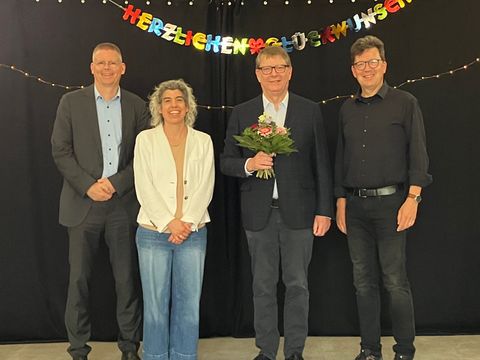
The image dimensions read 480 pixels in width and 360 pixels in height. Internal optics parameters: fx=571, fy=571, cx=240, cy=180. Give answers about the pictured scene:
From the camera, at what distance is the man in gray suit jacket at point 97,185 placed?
3.44 m

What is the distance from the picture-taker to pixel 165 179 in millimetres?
3170

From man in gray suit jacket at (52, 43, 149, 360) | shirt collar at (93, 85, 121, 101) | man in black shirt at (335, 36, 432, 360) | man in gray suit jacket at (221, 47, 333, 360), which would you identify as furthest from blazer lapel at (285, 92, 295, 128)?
shirt collar at (93, 85, 121, 101)

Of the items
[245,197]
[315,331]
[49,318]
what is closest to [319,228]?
[245,197]

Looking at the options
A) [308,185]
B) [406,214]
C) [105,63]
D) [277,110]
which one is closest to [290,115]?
[277,110]

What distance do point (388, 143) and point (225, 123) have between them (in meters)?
1.30

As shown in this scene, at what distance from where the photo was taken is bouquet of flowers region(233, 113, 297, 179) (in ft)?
10.3

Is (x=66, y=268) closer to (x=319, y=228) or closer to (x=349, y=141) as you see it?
(x=319, y=228)

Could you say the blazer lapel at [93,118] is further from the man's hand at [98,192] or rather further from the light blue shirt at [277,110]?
the light blue shirt at [277,110]

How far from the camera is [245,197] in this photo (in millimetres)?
3406

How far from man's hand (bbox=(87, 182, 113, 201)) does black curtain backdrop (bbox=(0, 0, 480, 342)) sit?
807mm

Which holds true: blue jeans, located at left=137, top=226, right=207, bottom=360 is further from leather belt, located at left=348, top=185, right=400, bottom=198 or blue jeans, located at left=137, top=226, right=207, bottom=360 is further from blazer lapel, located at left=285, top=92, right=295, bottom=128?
leather belt, located at left=348, top=185, right=400, bottom=198

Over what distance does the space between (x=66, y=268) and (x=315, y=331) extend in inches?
73.6

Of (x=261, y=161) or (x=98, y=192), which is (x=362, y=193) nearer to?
(x=261, y=161)

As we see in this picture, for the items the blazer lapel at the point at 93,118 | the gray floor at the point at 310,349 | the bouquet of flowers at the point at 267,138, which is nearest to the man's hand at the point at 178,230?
the bouquet of flowers at the point at 267,138
